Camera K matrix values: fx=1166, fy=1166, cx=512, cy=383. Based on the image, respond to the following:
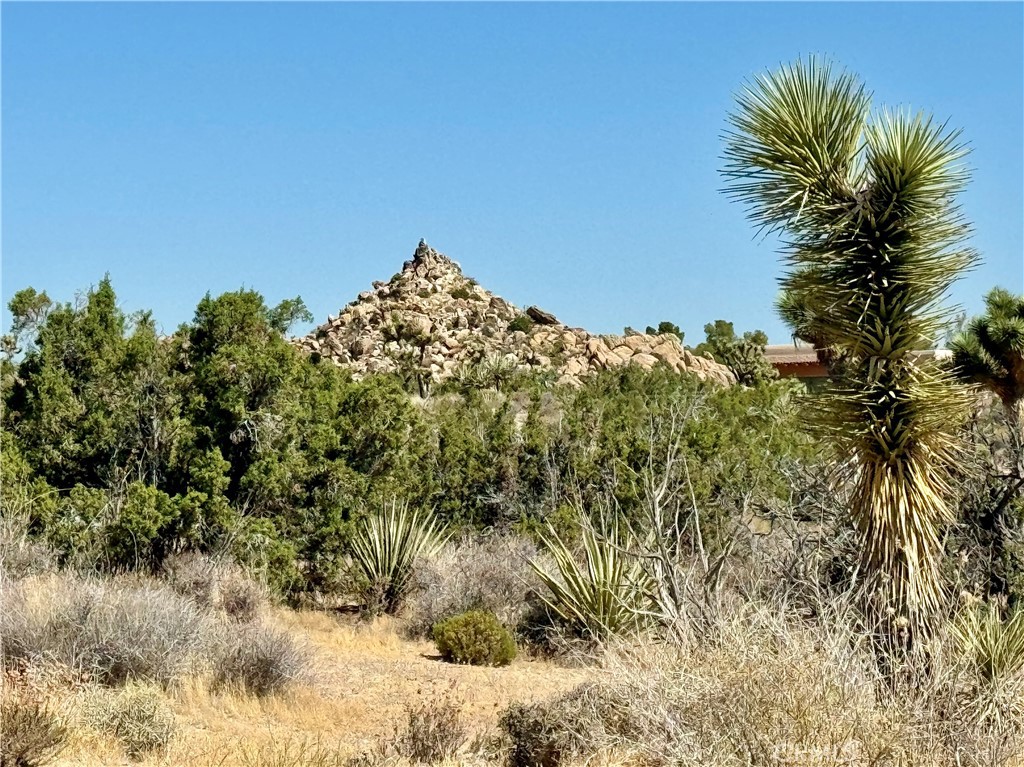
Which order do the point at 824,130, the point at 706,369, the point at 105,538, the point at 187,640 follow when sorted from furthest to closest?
the point at 706,369 < the point at 105,538 < the point at 187,640 < the point at 824,130

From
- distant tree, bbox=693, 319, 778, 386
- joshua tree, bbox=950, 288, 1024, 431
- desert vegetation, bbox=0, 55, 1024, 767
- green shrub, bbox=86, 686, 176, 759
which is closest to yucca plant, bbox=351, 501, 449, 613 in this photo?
desert vegetation, bbox=0, 55, 1024, 767

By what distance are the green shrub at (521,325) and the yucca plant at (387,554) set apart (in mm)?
40184

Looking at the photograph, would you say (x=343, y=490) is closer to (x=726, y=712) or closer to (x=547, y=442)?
(x=547, y=442)

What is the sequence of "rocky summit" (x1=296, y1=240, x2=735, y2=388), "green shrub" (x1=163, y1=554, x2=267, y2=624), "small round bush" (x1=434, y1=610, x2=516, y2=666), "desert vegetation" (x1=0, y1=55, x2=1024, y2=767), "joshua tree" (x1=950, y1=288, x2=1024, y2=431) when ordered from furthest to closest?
"rocky summit" (x1=296, y1=240, x2=735, y2=388), "joshua tree" (x1=950, y1=288, x2=1024, y2=431), "green shrub" (x1=163, y1=554, x2=267, y2=624), "small round bush" (x1=434, y1=610, x2=516, y2=666), "desert vegetation" (x1=0, y1=55, x2=1024, y2=767)

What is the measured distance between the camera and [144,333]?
16.5 metres

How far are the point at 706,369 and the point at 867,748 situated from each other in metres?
47.4

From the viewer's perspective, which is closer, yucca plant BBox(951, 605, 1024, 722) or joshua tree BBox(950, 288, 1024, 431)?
yucca plant BBox(951, 605, 1024, 722)

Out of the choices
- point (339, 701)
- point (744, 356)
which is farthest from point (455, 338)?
point (339, 701)

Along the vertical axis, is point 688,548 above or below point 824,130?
below

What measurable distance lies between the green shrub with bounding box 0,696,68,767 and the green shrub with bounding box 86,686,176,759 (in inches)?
24.4

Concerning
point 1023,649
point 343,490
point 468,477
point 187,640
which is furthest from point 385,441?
point 1023,649

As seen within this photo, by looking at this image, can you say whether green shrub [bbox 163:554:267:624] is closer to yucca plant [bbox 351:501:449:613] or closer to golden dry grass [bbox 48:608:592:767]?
golden dry grass [bbox 48:608:592:767]

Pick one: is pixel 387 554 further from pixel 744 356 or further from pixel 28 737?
pixel 744 356

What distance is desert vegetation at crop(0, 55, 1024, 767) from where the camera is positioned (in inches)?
275
